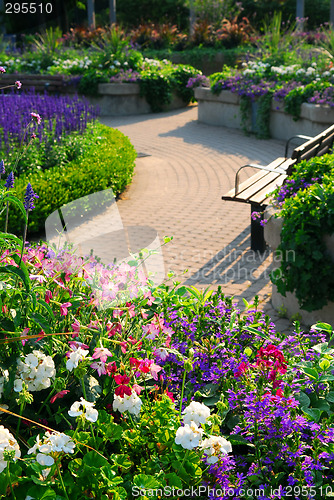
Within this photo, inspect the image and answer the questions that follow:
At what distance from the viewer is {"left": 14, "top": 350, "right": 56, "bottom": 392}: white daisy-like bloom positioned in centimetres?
207

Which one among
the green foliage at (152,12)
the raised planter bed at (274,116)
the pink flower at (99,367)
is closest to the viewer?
the pink flower at (99,367)

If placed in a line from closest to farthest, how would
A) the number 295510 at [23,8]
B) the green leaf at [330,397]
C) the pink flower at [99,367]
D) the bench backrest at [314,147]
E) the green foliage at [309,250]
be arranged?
the pink flower at [99,367]
the green leaf at [330,397]
the green foliage at [309,250]
the bench backrest at [314,147]
the number 295510 at [23,8]

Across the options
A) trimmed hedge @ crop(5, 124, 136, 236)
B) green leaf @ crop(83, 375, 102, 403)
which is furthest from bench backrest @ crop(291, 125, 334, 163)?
green leaf @ crop(83, 375, 102, 403)

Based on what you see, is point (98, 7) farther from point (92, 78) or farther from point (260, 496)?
point (260, 496)

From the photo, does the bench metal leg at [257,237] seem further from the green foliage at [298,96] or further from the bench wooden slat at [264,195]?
the green foliage at [298,96]

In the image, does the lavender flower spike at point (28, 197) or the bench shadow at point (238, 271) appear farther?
the bench shadow at point (238, 271)

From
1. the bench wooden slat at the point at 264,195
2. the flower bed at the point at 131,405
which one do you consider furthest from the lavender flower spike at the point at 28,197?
the bench wooden slat at the point at 264,195

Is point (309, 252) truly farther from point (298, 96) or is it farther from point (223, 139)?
point (223, 139)

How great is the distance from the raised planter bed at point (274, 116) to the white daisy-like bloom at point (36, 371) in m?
8.42

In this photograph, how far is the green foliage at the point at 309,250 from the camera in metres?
3.96

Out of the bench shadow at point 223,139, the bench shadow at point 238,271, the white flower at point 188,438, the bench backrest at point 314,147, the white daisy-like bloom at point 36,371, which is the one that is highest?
the bench backrest at point 314,147

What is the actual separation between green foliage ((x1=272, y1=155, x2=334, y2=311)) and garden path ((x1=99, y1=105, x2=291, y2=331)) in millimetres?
418

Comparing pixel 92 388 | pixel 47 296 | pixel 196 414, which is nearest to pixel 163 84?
pixel 47 296

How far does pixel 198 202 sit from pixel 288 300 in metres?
3.20
